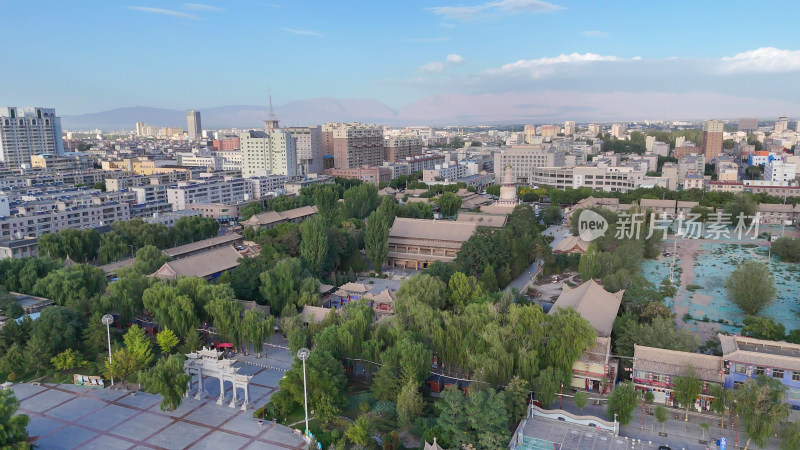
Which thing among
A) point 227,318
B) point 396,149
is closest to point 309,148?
point 396,149

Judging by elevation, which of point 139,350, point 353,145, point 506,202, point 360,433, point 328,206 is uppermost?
point 353,145

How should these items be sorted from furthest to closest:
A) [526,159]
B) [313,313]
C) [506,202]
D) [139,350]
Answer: [526,159], [506,202], [313,313], [139,350]

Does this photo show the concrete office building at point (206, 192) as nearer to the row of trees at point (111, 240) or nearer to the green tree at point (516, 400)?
the row of trees at point (111, 240)

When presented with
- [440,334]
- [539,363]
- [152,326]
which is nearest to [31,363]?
[152,326]

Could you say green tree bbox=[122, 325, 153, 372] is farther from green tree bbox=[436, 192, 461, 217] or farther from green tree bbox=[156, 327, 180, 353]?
green tree bbox=[436, 192, 461, 217]

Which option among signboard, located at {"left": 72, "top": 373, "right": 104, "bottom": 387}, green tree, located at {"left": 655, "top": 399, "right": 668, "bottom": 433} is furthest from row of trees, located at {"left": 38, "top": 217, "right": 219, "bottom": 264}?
green tree, located at {"left": 655, "top": 399, "right": 668, "bottom": 433}

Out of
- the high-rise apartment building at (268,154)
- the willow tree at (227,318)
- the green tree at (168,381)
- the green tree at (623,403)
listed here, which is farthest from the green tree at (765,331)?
the high-rise apartment building at (268,154)

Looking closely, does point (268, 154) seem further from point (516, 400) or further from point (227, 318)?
point (516, 400)

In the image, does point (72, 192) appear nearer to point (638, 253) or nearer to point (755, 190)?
point (638, 253)
